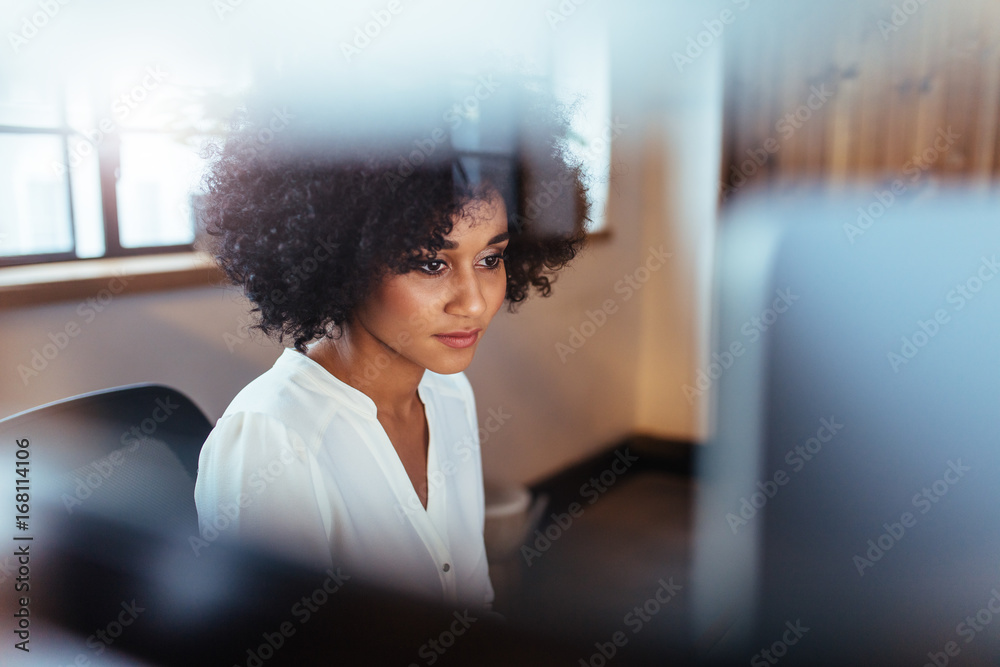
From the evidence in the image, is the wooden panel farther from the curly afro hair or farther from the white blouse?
the white blouse

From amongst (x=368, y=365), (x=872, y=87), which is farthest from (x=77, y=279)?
(x=872, y=87)

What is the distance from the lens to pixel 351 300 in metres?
0.35

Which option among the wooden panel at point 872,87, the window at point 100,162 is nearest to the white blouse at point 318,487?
the window at point 100,162

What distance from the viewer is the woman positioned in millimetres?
333

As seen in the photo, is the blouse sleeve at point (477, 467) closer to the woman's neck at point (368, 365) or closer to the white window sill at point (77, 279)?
the woman's neck at point (368, 365)

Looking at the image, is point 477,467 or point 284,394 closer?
point 284,394

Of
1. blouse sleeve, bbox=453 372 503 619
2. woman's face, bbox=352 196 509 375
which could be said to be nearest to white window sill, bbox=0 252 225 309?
woman's face, bbox=352 196 509 375

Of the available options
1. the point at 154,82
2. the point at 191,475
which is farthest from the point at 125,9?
the point at 191,475

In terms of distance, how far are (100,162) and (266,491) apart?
0.66 ft

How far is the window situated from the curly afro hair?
2 centimetres

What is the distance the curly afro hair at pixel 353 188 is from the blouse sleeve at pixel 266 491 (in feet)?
→ 0.18

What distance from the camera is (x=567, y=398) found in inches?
17.8

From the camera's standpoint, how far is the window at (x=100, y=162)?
33cm

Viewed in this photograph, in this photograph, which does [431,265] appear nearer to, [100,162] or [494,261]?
[494,261]
